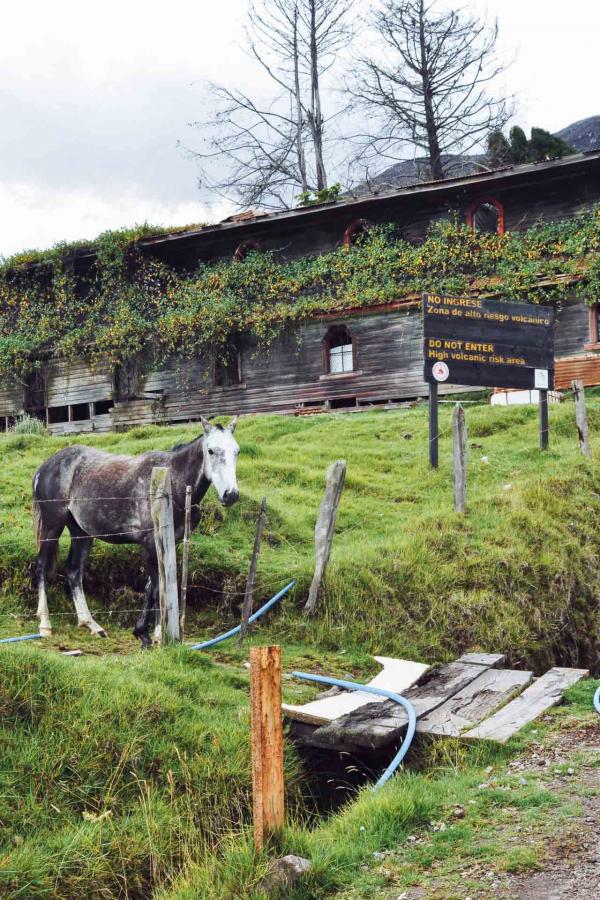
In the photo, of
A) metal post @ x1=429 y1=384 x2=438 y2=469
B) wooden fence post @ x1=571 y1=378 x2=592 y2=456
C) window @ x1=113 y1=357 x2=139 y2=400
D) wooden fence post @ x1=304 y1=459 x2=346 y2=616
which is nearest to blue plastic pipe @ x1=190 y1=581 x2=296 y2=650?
wooden fence post @ x1=304 y1=459 x2=346 y2=616

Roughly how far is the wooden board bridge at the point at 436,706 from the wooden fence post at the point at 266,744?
5.34ft

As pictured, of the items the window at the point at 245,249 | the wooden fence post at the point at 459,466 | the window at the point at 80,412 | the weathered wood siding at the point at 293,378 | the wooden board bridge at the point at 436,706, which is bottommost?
the wooden board bridge at the point at 436,706

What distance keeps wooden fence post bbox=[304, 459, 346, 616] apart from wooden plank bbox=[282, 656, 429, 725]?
1.15 metres

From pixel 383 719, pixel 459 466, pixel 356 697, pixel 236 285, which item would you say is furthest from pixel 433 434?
pixel 236 285

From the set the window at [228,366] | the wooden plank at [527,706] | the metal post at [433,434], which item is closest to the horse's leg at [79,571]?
the wooden plank at [527,706]

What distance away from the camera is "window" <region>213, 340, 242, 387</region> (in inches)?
1123

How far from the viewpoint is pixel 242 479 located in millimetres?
14156

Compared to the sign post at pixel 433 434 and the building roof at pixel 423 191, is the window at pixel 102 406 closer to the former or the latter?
the building roof at pixel 423 191

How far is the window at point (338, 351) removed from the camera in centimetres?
2714

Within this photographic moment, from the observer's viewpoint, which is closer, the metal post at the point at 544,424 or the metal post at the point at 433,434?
the metal post at the point at 433,434

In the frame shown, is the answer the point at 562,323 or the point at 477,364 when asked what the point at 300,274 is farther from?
the point at 477,364

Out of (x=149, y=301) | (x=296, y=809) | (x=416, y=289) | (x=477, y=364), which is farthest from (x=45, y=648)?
(x=149, y=301)

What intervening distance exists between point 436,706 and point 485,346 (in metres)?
9.18

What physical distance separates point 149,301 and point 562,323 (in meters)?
14.1
